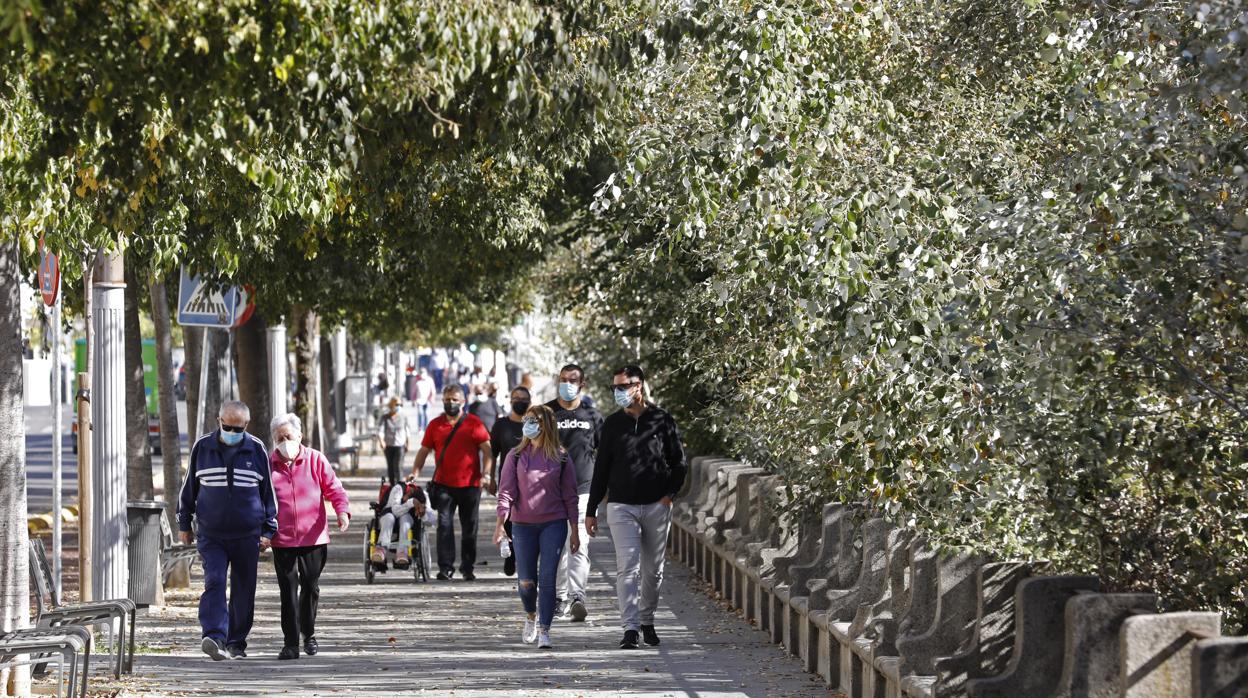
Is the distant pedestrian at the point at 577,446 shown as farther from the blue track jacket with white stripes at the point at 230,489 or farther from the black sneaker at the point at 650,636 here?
the blue track jacket with white stripes at the point at 230,489

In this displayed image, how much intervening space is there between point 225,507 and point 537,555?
A: 2181 mm

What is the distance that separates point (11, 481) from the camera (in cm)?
1062

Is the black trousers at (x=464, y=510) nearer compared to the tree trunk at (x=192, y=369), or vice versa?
the black trousers at (x=464, y=510)

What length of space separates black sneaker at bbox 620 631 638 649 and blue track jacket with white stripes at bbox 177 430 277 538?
2.42 meters

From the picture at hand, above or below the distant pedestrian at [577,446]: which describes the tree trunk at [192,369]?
above

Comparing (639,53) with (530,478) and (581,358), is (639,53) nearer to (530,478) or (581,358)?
(530,478)

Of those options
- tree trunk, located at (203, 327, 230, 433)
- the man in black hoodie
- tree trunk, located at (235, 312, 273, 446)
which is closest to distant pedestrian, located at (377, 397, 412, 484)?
tree trunk, located at (203, 327, 230, 433)

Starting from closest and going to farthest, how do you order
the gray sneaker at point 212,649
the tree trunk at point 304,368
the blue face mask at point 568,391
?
1. the gray sneaker at point 212,649
2. the blue face mask at point 568,391
3. the tree trunk at point 304,368

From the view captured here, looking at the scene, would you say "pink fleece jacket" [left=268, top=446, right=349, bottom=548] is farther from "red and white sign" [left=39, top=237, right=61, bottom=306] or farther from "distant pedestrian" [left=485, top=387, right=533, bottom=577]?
"distant pedestrian" [left=485, top=387, right=533, bottom=577]

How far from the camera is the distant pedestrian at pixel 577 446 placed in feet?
49.7

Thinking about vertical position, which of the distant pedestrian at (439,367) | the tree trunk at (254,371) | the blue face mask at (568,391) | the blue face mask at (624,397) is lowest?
the blue face mask at (624,397)

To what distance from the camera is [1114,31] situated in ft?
31.7

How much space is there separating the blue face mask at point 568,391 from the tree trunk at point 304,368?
46.9ft

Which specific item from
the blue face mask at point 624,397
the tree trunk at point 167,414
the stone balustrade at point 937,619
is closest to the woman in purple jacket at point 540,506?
the blue face mask at point 624,397
